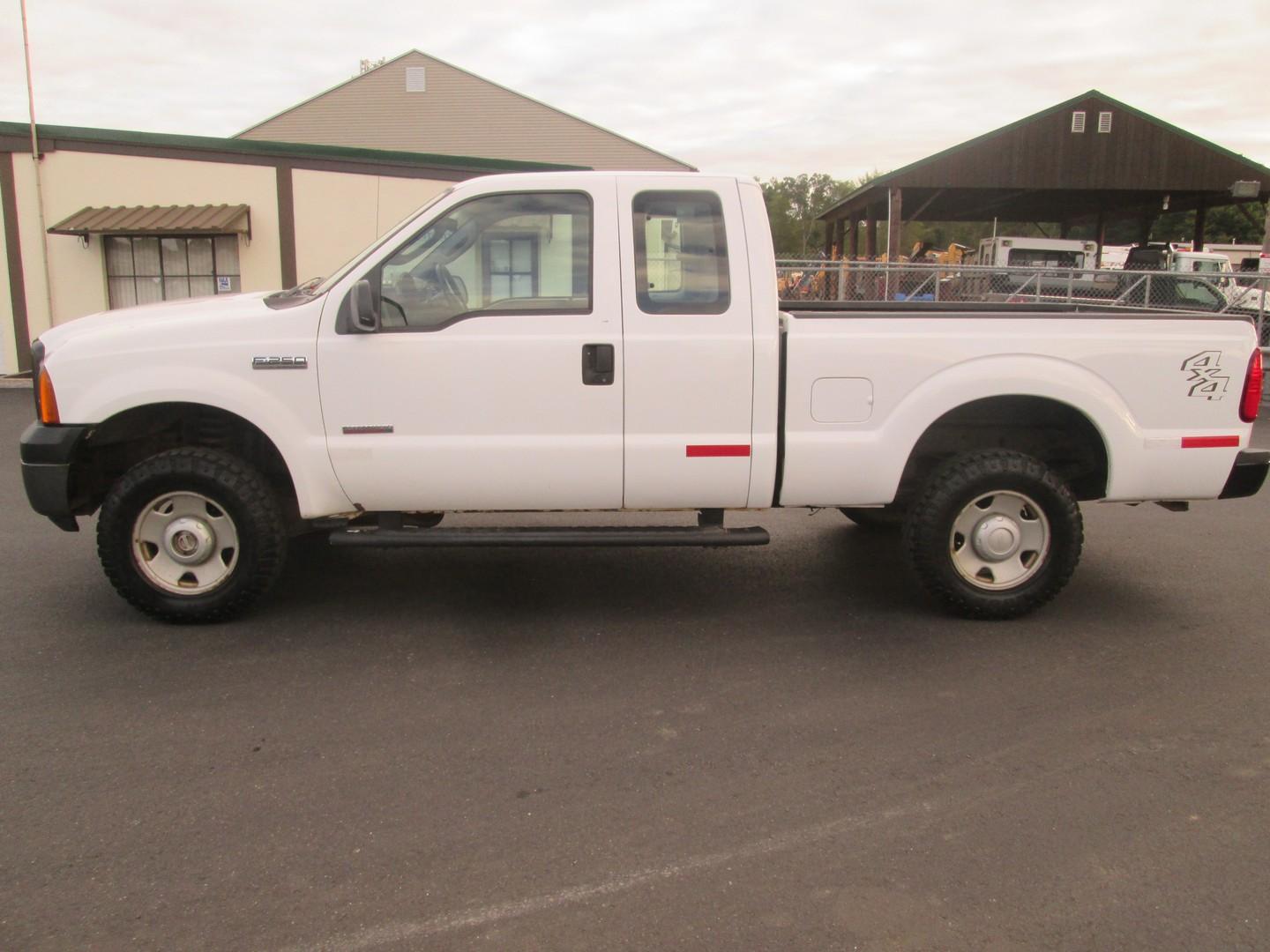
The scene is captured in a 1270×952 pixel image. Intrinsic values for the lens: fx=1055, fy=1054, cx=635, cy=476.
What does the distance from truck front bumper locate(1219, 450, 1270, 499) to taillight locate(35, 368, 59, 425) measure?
5.58m

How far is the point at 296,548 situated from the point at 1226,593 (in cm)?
539

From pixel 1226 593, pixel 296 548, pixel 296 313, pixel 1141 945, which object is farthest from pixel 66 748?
pixel 1226 593

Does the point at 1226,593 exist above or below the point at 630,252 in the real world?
below

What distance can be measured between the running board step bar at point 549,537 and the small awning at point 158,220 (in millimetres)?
14037

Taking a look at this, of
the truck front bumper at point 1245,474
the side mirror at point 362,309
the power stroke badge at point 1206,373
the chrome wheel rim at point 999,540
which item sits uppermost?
the side mirror at point 362,309

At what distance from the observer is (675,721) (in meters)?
4.09

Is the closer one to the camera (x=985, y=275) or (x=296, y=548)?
(x=296, y=548)

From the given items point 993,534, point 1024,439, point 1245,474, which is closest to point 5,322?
point 1024,439

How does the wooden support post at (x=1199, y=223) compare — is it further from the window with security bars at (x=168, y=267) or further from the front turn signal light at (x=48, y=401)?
the front turn signal light at (x=48, y=401)

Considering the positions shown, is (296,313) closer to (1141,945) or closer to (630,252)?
(630,252)

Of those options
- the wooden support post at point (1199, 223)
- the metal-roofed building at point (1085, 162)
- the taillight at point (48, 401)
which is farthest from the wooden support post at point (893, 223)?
the taillight at point (48, 401)

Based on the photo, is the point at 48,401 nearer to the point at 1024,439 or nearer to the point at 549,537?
the point at 549,537

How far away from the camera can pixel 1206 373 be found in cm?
509

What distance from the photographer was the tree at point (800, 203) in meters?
82.6
